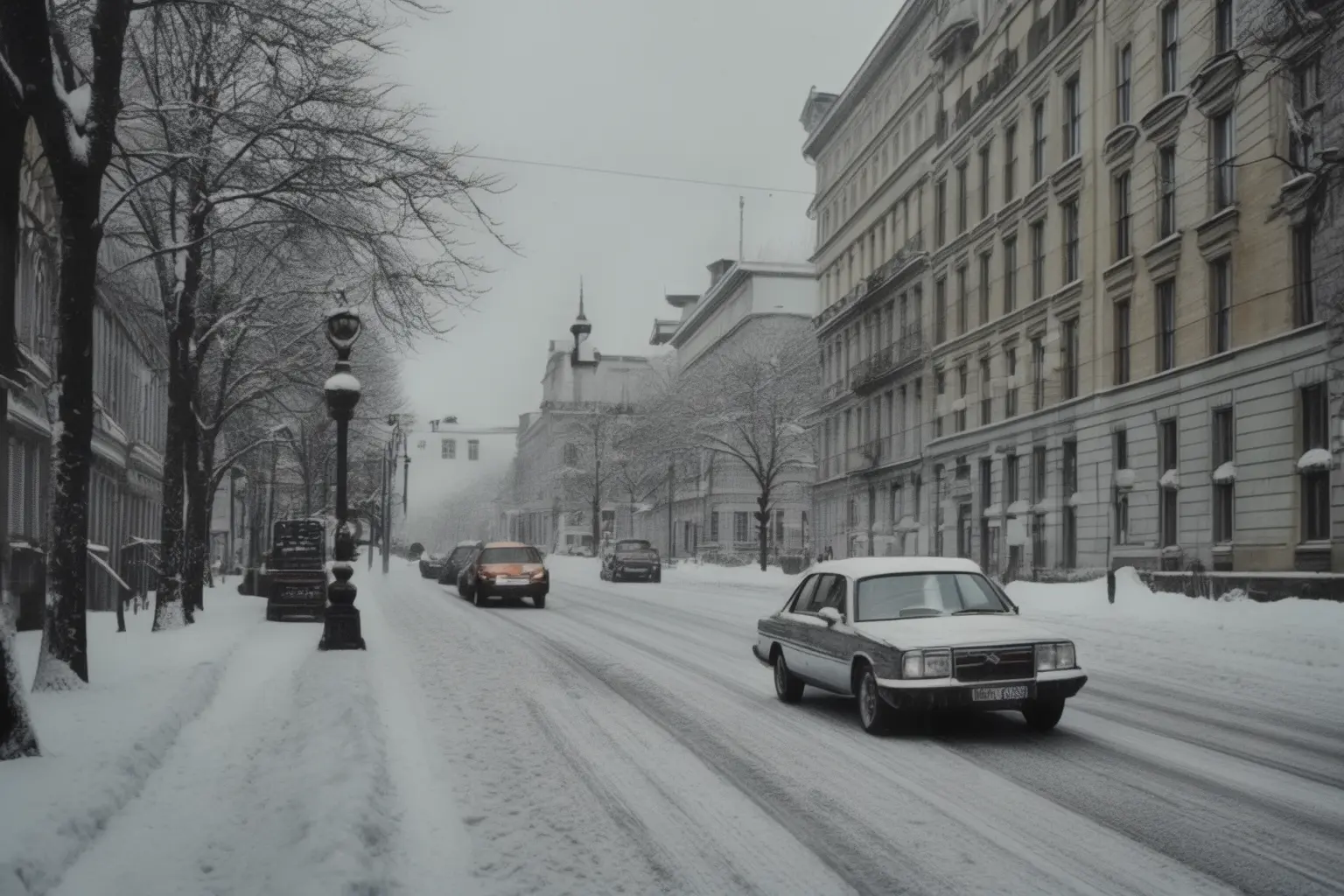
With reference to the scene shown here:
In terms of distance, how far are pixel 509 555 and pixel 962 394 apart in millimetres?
19892

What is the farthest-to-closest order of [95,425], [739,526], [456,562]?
[739,526] < [456,562] < [95,425]

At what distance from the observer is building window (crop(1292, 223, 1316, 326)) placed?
27000 mm

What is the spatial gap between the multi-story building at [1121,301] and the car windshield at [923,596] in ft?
39.1

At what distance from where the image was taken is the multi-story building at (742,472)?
81.1m

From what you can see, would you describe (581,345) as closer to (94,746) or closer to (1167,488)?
(1167,488)

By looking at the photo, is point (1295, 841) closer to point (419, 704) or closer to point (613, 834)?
point (613, 834)

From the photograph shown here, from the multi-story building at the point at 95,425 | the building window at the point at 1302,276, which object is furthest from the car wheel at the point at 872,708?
the building window at the point at 1302,276

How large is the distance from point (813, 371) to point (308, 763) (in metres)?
61.2

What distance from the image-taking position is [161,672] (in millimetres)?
14391

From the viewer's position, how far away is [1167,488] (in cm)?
3284

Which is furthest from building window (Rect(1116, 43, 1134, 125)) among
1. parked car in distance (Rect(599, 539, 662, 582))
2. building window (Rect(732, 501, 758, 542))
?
building window (Rect(732, 501, 758, 542))

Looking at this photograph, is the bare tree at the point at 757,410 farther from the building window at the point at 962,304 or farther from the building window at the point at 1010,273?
the building window at the point at 1010,273

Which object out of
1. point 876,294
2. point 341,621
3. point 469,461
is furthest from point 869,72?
point 469,461

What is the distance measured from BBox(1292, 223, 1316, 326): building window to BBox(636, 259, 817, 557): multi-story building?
48.4m
